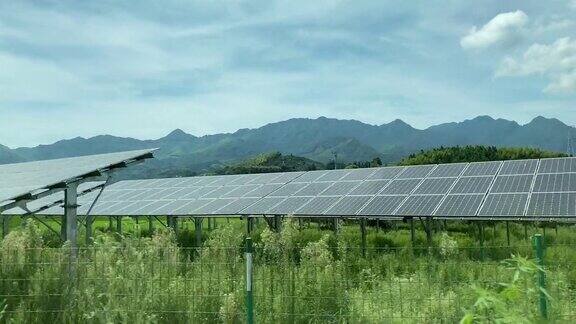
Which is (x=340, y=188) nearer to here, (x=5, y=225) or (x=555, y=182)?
(x=555, y=182)

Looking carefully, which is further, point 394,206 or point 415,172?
point 415,172


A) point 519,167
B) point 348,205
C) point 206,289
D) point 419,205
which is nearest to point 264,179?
point 348,205

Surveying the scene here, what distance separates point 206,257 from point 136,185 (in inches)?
1033

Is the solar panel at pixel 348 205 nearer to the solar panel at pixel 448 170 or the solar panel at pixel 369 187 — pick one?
the solar panel at pixel 369 187

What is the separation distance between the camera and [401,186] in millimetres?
20766

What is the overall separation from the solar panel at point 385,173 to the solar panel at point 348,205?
3277 millimetres

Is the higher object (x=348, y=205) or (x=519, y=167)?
(x=519, y=167)

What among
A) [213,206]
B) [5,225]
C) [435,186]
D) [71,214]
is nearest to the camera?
[71,214]

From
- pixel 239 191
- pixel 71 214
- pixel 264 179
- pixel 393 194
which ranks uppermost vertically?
pixel 264 179

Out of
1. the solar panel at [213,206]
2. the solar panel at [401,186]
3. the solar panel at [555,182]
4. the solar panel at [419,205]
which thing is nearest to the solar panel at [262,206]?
the solar panel at [213,206]

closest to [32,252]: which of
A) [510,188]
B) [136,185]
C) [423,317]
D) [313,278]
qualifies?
[313,278]

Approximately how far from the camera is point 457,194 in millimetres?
18500

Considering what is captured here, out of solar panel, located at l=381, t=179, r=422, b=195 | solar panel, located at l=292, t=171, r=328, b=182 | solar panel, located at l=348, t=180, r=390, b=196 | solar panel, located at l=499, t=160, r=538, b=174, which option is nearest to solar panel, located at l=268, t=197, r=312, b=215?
solar panel, located at l=348, t=180, r=390, b=196

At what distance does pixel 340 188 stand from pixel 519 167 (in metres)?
6.82
